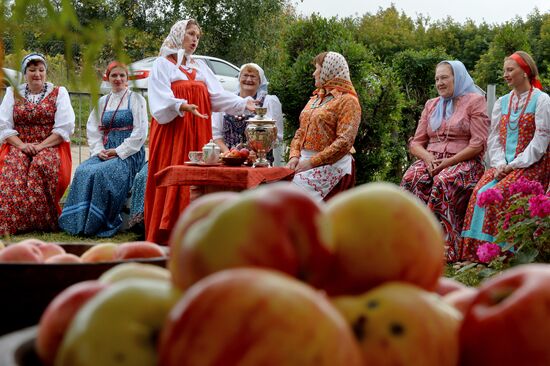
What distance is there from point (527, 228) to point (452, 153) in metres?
2.14

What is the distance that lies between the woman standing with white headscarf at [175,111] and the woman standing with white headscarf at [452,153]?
1.72 m

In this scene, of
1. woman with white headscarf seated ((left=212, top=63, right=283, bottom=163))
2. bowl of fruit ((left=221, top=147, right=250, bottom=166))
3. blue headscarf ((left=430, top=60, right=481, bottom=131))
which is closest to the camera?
bowl of fruit ((left=221, top=147, right=250, bottom=166))

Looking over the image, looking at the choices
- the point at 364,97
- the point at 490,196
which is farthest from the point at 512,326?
the point at 364,97

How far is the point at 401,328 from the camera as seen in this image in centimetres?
73

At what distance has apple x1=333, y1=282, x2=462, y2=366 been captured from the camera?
71 centimetres

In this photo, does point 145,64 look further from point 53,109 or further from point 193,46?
point 193,46

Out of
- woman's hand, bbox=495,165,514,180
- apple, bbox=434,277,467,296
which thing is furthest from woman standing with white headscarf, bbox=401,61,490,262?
apple, bbox=434,277,467,296

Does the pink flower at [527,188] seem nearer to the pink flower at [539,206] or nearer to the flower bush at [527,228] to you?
the flower bush at [527,228]

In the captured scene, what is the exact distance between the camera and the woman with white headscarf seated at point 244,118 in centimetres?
766

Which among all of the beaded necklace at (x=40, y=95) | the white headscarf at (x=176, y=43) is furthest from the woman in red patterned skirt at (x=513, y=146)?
the beaded necklace at (x=40, y=95)

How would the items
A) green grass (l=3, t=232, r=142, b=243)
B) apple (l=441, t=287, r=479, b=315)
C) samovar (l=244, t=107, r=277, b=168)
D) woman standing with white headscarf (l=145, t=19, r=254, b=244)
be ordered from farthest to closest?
green grass (l=3, t=232, r=142, b=243) < woman standing with white headscarf (l=145, t=19, r=254, b=244) < samovar (l=244, t=107, r=277, b=168) < apple (l=441, t=287, r=479, b=315)

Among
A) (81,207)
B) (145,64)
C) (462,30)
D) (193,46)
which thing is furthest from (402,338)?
(462,30)

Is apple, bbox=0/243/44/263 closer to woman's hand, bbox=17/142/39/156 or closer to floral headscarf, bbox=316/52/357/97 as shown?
floral headscarf, bbox=316/52/357/97

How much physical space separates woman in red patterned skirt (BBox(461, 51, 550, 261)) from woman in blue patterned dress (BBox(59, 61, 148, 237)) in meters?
3.66
